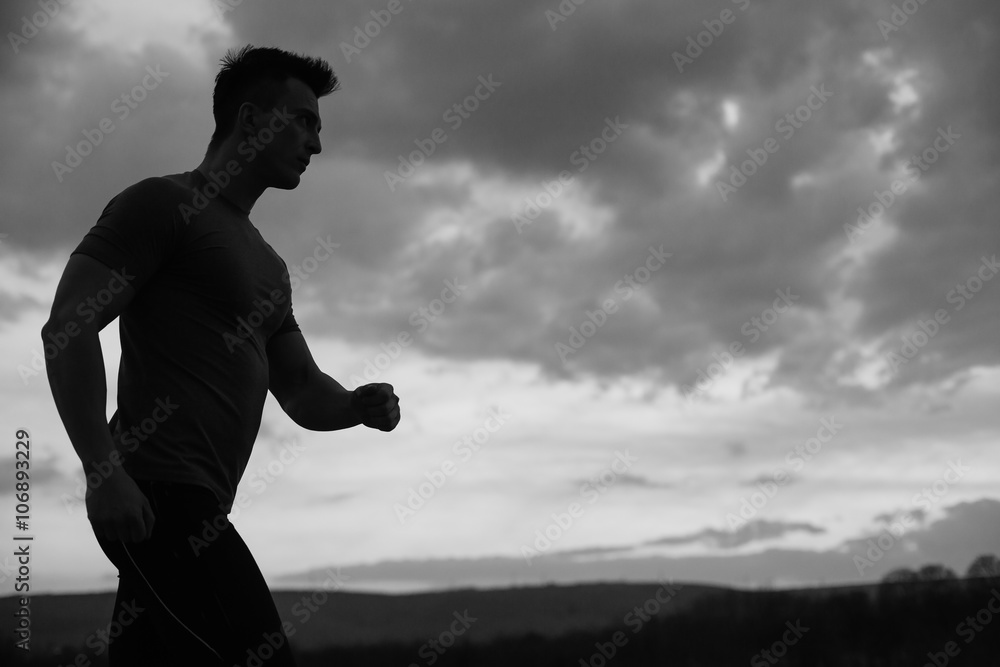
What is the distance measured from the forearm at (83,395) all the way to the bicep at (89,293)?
67 millimetres

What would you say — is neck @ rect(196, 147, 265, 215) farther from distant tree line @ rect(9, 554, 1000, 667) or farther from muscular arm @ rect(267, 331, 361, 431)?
distant tree line @ rect(9, 554, 1000, 667)

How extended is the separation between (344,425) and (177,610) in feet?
3.23

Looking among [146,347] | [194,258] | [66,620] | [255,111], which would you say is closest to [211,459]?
[146,347]

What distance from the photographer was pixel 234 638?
2426 millimetres

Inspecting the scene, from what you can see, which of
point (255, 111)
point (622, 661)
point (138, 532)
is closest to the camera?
point (138, 532)

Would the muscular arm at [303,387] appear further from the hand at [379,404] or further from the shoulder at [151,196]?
the shoulder at [151,196]

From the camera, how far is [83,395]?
7.59 ft

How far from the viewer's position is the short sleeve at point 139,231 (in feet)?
8.27

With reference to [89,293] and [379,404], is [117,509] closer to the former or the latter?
[89,293]

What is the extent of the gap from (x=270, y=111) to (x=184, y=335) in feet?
2.77

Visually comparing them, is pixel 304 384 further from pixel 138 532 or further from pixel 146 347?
pixel 138 532

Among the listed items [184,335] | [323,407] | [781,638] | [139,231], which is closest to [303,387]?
[323,407]

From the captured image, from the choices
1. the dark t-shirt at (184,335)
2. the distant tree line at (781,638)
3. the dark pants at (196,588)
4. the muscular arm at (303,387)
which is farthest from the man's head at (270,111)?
the distant tree line at (781,638)

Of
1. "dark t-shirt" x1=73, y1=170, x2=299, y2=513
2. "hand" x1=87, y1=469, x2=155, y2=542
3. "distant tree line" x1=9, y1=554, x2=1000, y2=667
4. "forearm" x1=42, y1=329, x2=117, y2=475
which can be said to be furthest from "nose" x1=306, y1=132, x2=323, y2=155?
"distant tree line" x1=9, y1=554, x2=1000, y2=667
